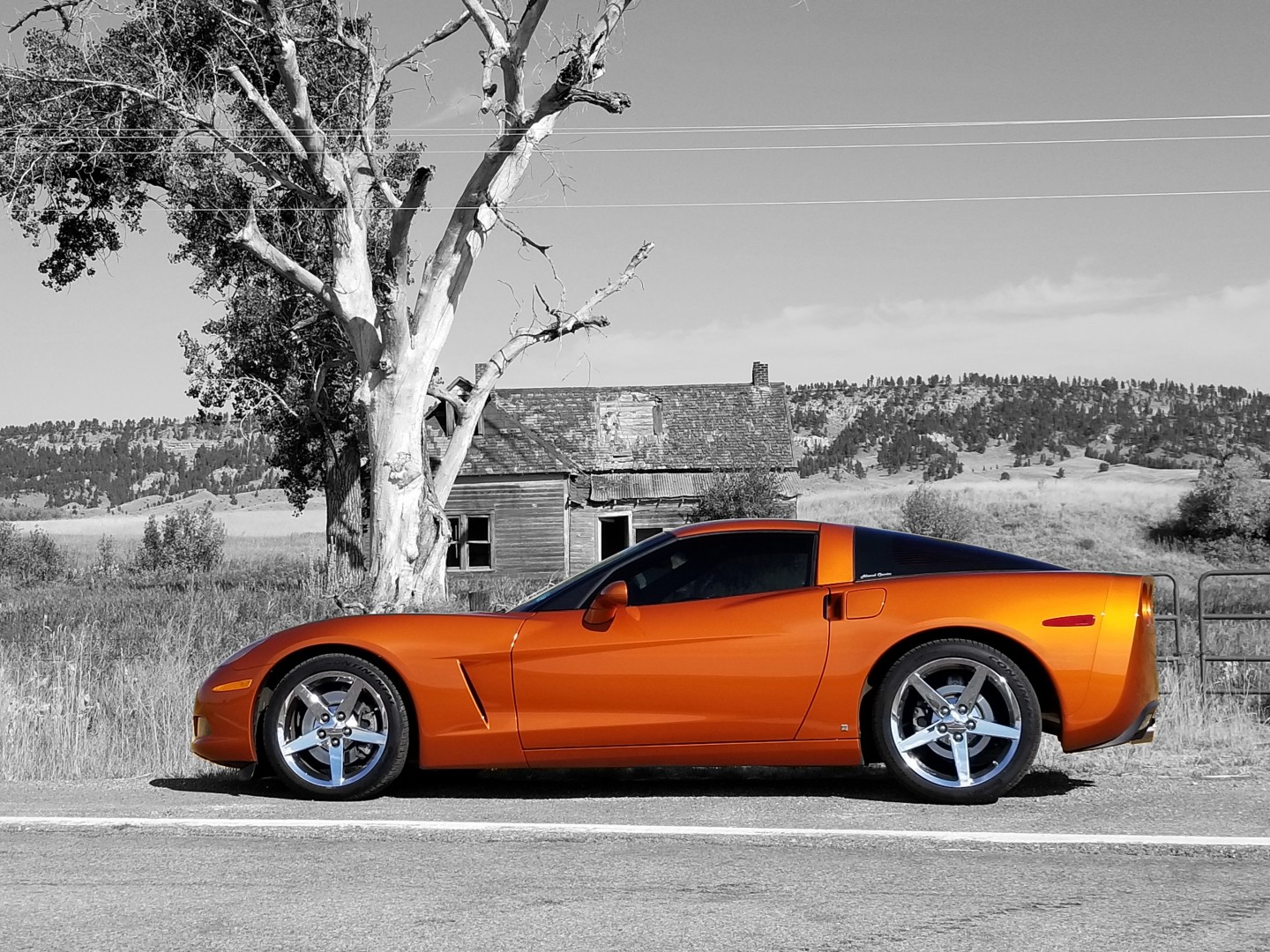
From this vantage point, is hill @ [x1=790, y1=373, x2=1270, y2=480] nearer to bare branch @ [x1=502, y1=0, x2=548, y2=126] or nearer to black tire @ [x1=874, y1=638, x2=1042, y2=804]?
bare branch @ [x1=502, y1=0, x2=548, y2=126]

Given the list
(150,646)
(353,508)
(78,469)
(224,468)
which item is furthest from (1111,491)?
(78,469)

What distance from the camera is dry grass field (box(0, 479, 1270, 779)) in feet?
26.6

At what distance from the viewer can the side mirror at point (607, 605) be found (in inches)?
246

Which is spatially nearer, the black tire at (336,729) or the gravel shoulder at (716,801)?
the gravel shoulder at (716,801)

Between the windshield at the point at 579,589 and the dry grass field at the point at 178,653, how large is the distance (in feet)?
7.93

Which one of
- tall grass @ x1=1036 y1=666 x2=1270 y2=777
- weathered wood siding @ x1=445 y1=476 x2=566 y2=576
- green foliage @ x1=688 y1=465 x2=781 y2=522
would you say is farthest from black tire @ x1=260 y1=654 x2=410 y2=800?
weathered wood siding @ x1=445 y1=476 x2=566 y2=576

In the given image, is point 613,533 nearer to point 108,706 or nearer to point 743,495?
point 743,495

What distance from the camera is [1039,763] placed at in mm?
7258

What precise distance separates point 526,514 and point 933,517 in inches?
679

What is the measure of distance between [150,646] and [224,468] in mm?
183168

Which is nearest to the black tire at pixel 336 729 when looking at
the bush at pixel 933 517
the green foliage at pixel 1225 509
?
the bush at pixel 933 517

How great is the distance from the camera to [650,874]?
4.76 metres

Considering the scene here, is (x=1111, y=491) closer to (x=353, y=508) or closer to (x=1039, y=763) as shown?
(x=353, y=508)

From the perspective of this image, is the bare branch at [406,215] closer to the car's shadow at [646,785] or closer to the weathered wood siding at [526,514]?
the car's shadow at [646,785]
